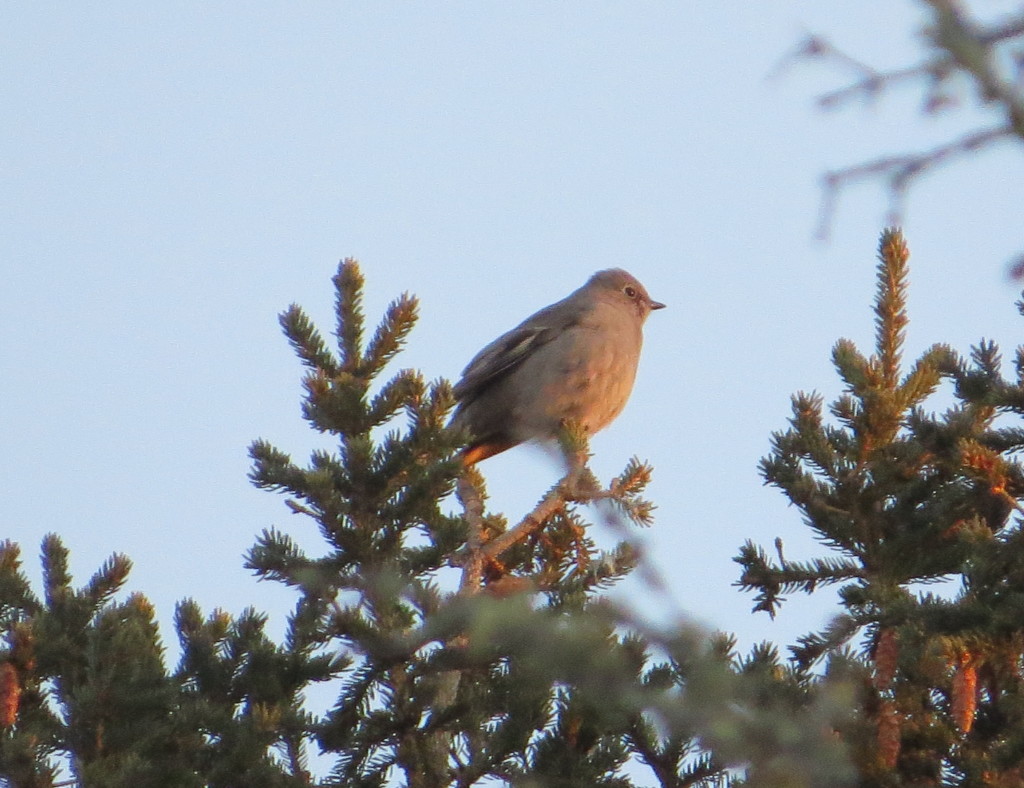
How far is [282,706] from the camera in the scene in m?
4.73

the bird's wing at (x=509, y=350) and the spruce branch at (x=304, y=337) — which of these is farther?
the bird's wing at (x=509, y=350)

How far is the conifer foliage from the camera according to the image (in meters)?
4.01

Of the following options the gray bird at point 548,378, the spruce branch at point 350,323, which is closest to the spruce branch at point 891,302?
the spruce branch at point 350,323

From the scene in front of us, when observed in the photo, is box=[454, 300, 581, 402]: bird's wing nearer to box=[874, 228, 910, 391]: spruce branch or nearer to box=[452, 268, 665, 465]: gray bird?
box=[452, 268, 665, 465]: gray bird

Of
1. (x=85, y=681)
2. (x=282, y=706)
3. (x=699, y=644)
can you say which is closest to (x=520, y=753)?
(x=282, y=706)

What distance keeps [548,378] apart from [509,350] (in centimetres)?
50

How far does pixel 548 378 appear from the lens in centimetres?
903

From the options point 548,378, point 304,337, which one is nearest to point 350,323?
point 304,337

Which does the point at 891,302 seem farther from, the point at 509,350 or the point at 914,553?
the point at 509,350

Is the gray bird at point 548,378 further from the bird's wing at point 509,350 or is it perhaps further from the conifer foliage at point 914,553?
the conifer foliage at point 914,553

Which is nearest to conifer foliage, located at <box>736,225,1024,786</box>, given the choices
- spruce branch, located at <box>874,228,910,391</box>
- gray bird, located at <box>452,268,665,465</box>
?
spruce branch, located at <box>874,228,910,391</box>

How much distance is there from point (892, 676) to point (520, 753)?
1283 mm

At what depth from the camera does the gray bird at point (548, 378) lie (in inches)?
354

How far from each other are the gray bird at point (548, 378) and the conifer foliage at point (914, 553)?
3694mm
